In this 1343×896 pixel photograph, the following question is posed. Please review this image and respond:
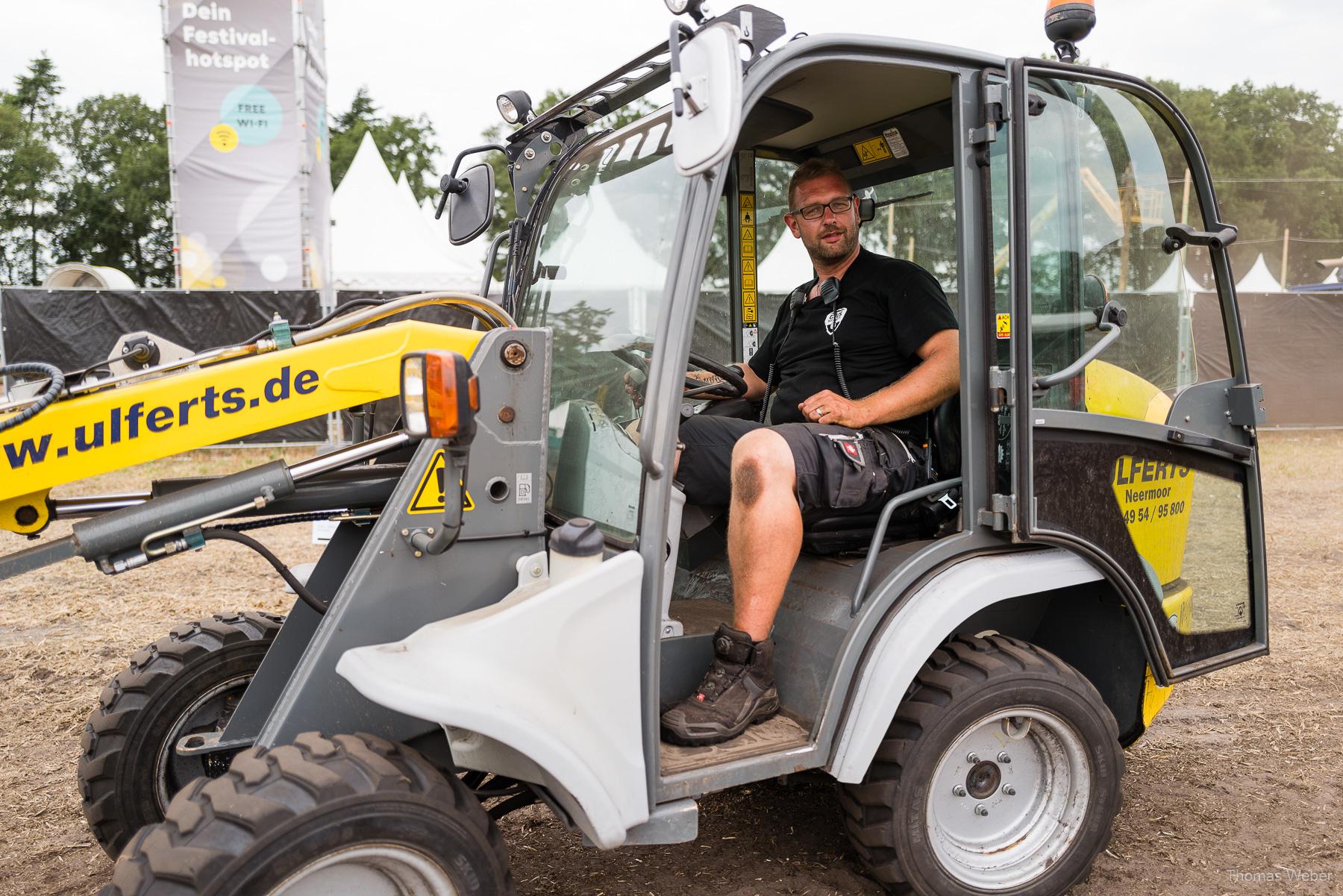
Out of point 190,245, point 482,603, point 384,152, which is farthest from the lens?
point 384,152

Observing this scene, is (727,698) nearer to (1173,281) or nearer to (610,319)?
(610,319)

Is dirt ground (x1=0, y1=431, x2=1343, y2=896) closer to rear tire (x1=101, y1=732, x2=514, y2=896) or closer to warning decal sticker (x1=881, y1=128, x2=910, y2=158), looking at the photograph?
rear tire (x1=101, y1=732, x2=514, y2=896)

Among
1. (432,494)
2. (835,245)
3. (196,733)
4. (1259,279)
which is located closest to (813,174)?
(835,245)

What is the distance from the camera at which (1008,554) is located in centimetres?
279

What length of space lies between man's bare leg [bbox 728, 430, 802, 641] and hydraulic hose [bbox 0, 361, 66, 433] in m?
1.67

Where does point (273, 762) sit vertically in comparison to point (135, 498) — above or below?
below

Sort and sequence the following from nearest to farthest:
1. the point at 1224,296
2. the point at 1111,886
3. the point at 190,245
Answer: the point at 1111,886 < the point at 1224,296 < the point at 190,245

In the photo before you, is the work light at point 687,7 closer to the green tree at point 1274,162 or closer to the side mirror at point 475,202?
the side mirror at point 475,202

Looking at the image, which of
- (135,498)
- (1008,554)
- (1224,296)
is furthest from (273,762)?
(1224,296)

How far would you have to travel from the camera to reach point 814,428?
9.42ft

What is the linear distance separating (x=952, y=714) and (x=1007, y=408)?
2.74ft

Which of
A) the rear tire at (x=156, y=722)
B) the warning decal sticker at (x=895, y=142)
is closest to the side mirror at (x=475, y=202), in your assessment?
the warning decal sticker at (x=895, y=142)

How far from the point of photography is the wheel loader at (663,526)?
2.09 m

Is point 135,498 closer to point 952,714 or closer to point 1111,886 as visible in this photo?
point 952,714
